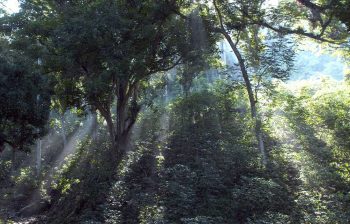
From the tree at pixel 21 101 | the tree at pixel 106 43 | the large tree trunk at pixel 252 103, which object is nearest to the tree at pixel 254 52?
the large tree trunk at pixel 252 103

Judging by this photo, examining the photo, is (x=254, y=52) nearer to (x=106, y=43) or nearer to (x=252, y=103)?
(x=252, y=103)

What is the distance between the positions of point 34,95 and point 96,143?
994 cm

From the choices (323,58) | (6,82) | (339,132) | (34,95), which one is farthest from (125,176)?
(323,58)

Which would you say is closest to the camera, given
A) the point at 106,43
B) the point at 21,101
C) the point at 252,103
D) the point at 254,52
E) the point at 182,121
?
the point at 21,101

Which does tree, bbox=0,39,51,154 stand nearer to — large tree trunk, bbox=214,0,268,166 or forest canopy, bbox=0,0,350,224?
forest canopy, bbox=0,0,350,224

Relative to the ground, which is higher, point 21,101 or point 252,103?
point 252,103

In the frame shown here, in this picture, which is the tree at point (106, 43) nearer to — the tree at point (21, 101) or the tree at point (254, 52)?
the tree at point (254, 52)

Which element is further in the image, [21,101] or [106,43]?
[106,43]

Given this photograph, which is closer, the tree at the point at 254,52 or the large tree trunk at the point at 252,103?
the large tree trunk at the point at 252,103

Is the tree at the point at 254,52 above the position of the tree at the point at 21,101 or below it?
above

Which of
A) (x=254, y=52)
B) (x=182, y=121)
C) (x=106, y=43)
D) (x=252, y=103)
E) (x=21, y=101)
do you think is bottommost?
(x=21, y=101)

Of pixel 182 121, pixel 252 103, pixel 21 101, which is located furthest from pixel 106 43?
pixel 182 121

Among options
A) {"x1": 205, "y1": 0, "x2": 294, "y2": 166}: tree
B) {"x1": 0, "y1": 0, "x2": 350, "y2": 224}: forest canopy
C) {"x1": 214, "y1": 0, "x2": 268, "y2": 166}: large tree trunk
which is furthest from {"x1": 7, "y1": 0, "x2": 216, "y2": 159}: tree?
{"x1": 214, "y1": 0, "x2": 268, "y2": 166}: large tree trunk

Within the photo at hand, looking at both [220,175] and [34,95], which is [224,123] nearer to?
[220,175]
